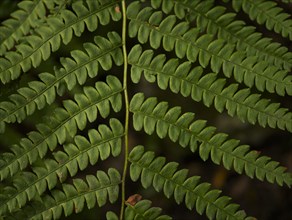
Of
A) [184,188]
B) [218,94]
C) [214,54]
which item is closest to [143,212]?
[184,188]

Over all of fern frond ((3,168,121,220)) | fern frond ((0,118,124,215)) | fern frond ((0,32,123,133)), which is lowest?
fern frond ((3,168,121,220))

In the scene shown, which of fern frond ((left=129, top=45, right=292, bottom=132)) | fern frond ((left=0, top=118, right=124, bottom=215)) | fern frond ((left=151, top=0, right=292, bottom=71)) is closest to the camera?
fern frond ((left=0, top=118, right=124, bottom=215))

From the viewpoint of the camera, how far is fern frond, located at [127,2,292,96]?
1575mm

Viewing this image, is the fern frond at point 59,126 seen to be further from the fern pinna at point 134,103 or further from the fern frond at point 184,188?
the fern frond at point 184,188

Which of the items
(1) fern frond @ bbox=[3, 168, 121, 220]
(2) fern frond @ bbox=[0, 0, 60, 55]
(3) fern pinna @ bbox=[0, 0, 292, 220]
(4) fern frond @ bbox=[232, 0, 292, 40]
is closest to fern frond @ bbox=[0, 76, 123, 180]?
(3) fern pinna @ bbox=[0, 0, 292, 220]

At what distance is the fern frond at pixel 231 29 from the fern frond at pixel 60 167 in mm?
532

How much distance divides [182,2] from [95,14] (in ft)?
1.13

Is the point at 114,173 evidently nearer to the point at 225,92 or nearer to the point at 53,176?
the point at 53,176

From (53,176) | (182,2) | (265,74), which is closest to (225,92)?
(265,74)

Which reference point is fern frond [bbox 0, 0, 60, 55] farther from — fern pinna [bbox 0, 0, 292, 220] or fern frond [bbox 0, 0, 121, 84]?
fern frond [bbox 0, 0, 121, 84]

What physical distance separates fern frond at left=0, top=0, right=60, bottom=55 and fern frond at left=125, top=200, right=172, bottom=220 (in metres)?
0.79

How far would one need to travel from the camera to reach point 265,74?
1576mm

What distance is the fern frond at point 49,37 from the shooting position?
1.56 metres

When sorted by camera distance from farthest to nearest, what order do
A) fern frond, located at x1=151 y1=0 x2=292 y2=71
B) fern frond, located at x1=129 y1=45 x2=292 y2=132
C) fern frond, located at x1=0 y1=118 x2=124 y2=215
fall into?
1. fern frond, located at x1=151 y1=0 x2=292 y2=71
2. fern frond, located at x1=129 y1=45 x2=292 y2=132
3. fern frond, located at x1=0 y1=118 x2=124 y2=215
